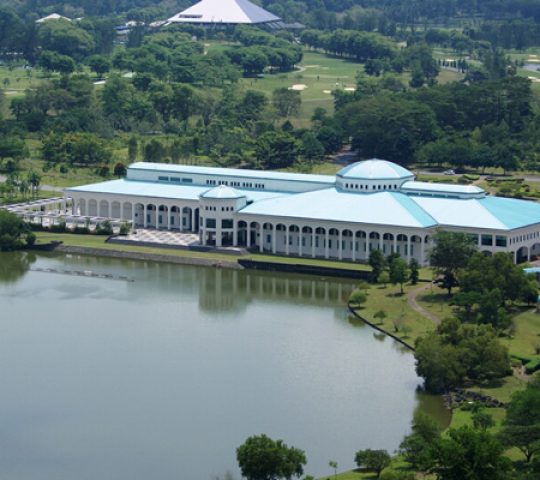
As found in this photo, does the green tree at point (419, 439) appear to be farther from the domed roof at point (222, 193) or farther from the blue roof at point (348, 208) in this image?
the domed roof at point (222, 193)

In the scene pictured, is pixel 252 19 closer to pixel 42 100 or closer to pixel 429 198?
pixel 42 100

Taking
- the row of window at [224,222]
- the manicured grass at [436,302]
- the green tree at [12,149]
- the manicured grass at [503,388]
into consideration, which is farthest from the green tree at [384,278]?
the green tree at [12,149]

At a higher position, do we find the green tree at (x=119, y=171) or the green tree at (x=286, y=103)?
the green tree at (x=286, y=103)

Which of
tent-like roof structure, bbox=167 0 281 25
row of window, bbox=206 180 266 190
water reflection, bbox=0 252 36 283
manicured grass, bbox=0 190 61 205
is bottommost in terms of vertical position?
water reflection, bbox=0 252 36 283

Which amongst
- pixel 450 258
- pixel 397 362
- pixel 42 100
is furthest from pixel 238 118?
pixel 397 362

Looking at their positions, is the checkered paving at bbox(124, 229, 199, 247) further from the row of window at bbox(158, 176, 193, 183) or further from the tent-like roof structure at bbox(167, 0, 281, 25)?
the tent-like roof structure at bbox(167, 0, 281, 25)

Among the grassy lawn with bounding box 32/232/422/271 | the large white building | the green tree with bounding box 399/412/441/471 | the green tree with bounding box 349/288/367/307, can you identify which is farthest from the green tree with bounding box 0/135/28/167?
the green tree with bounding box 399/412/441/471

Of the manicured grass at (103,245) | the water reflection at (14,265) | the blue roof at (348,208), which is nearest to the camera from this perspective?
the water reflection at (14,265)
